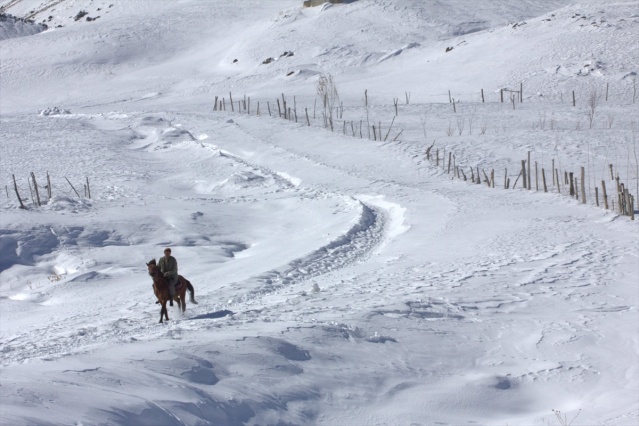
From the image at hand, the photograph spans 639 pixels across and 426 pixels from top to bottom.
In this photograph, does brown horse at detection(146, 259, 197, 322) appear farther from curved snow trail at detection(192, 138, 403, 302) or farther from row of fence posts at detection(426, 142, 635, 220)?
row of fence posts at detection(426, 142, 635, 220)

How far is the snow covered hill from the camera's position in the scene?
869 cm

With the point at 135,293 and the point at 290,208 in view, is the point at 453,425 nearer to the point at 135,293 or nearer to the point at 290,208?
the point at 135,293

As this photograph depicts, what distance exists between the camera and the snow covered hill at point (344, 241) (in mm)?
8688

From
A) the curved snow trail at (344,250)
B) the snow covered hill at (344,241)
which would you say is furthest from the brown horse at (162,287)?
the curved snow trail at (344,250)

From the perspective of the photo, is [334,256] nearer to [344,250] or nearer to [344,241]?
[344,250]

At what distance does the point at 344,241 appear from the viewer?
17.4 metres

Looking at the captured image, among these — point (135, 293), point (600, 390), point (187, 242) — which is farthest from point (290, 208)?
point (600, 390)

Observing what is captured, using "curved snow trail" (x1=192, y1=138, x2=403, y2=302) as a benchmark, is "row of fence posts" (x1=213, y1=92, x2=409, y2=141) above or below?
above

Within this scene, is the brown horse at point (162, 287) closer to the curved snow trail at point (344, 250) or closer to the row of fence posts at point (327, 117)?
the curved snow trail at point (344, 250)

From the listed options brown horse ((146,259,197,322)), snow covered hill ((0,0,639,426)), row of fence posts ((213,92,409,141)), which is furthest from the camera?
row of fence posts ((213,92,409,141))

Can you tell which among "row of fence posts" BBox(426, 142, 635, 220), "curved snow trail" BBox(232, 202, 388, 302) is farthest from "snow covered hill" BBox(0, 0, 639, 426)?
"row of fence posts" BBox(426, 142, 635, 220)

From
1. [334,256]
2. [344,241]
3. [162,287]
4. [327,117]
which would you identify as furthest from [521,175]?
[162,287]

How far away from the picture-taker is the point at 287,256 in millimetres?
16328

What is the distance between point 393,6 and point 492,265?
46.5 m
